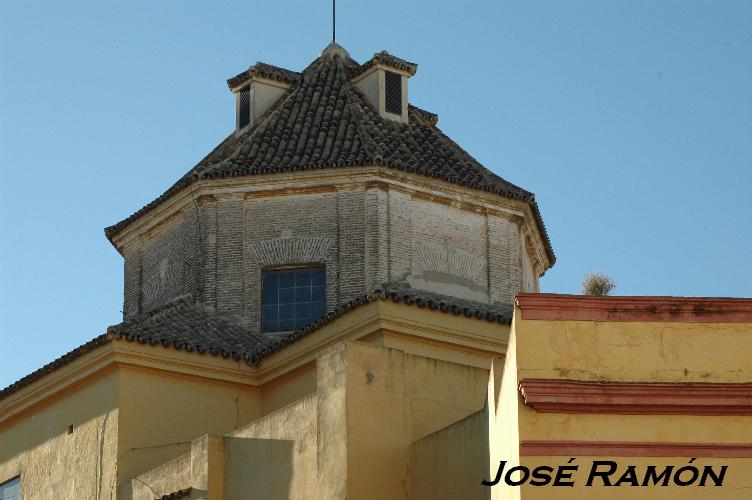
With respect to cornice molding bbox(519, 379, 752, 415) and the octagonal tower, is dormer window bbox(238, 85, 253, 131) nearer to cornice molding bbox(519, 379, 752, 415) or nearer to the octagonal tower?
the octagonal tower

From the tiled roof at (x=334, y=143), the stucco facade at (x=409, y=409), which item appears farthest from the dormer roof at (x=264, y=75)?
the stucco facade at (x=409, y=409)

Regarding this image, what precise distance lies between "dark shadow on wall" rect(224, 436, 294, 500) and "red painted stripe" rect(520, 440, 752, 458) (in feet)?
17.9

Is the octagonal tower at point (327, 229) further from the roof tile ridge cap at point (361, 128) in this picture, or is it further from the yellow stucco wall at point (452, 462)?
the yellow stucco wall at point (452, 462)

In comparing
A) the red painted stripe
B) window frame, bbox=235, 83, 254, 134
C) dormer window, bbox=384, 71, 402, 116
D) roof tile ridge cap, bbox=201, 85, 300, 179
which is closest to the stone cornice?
roof tile ridge cap, bbox=201, 85, 300, 179

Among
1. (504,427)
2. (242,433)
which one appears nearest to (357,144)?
(242,433)

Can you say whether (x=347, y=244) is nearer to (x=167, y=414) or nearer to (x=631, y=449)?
(x=167, y=414)

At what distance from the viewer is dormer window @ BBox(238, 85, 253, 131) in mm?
27422

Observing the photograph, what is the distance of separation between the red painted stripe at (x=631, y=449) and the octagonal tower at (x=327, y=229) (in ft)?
35.3

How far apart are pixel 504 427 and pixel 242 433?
5981mm

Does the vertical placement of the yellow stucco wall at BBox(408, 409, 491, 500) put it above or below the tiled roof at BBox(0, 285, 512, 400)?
below

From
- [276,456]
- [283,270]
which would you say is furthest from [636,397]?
[283,270]

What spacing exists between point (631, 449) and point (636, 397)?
1.40 feet

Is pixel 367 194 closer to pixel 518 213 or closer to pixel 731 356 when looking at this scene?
pixel 518 213

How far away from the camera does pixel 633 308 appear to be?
13.3 meters
